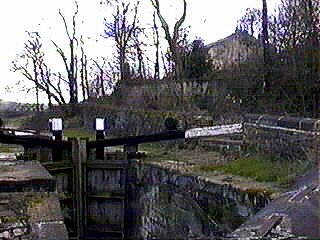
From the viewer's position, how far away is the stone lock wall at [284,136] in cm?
646

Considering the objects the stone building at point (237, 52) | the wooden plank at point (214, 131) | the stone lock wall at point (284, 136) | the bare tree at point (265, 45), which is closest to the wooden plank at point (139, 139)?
the wooden plank at point (214, 131)

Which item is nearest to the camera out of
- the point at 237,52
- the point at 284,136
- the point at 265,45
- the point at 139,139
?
the point at 284,136

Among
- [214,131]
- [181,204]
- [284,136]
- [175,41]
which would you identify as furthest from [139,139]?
[175,41]

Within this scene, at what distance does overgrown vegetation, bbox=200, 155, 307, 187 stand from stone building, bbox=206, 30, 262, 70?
7.14 meters

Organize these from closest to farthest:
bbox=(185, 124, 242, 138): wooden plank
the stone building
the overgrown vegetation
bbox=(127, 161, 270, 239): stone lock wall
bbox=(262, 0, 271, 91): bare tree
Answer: the overgrown vegetation, bbox=(127, 161, 270, 239): stone lock wall, bbox=(185, 124, 242, 138): wooden plank, bbox=(262, 0, 271, 91): bare tree, the stone building

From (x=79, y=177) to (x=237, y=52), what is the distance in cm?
839

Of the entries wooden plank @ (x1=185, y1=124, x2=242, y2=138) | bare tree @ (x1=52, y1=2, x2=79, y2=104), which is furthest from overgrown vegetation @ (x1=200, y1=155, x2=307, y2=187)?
bare tree @ (x1=52, y1=2, x2=79, y2=104)

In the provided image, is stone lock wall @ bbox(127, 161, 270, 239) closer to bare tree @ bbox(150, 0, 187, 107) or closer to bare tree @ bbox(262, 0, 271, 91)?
bare tree @ bbox(262, 0, 271, 91)

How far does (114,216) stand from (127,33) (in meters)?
14.8

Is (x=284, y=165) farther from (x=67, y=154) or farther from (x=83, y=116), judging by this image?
(x=83, y=116)

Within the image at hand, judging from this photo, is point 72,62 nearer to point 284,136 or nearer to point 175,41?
point 175,41

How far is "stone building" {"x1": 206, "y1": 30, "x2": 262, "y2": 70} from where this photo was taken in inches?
618

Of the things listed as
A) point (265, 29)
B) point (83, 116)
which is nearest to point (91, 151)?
point (265, 29)

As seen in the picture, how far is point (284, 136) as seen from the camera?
737cm
